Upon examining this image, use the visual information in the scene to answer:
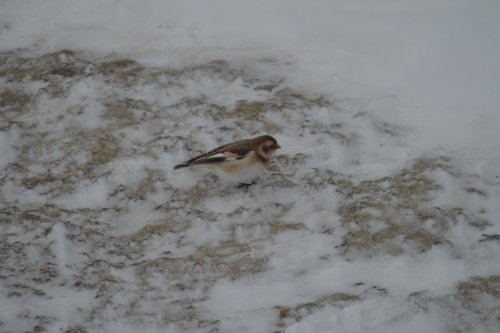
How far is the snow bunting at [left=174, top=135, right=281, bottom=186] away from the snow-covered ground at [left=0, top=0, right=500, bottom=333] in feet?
0.64

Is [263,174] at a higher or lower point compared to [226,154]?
lower

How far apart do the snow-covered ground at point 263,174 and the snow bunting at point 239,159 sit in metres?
0.20

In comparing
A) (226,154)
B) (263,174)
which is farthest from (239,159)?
(263,174)

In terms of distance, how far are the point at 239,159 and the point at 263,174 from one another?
0.51 meters

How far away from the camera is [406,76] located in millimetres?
7363

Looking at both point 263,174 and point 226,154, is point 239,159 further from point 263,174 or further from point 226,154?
point 263,174

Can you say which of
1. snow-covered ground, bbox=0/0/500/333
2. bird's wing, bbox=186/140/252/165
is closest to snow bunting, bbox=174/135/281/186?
bird's wing, bbox=186/140/252/165

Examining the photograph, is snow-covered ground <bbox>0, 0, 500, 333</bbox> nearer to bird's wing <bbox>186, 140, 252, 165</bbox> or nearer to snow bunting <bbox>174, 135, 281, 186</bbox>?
snow bunting <bbox>174, 135, 281, 186</bbox>

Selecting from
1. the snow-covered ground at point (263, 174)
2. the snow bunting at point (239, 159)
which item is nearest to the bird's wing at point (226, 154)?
the snow bunting at point (239, 159)

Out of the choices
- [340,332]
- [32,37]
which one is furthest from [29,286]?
[32,37]

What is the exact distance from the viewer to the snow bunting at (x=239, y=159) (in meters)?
5.99

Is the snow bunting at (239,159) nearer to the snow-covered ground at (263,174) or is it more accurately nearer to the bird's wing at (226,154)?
the bird's wing at (226,154)

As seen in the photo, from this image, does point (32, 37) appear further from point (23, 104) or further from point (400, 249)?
point (400, 249)

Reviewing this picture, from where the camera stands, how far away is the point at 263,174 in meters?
6.41
